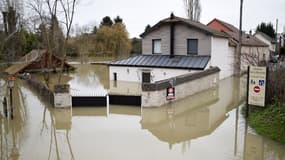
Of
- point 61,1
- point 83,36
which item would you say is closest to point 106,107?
point 61,1

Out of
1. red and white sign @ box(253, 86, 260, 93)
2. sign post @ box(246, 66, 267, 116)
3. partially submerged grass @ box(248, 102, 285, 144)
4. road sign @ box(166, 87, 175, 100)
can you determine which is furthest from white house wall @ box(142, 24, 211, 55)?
partially submerged grass @ box(248, 102, 285, 144)

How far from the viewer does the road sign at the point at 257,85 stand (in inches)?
386

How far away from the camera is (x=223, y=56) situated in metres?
22.5

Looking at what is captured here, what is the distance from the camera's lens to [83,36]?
46625 mm

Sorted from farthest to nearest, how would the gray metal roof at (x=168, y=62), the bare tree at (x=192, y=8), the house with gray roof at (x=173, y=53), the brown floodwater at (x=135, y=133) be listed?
the bare tree at (x=192, y=8)
the house with gray roof at (x=173, y=53)
the gray metal roof at (x=168, y=62)
the brown floodwater at (x=135, y=133)

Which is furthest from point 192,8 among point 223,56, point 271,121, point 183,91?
point 271,121

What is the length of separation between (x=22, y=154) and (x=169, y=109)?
280 inches

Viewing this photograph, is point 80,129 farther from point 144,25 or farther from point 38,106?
point 144,25

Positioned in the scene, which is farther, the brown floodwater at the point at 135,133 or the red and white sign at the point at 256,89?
the red and white sign at the point at 256,89

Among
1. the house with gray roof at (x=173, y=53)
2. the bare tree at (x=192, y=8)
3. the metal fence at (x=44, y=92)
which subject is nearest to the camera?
the metal fence at (x=44, y=92)

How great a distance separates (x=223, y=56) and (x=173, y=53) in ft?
15.4

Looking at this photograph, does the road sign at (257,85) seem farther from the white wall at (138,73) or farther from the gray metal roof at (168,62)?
the white wall at (138,73)

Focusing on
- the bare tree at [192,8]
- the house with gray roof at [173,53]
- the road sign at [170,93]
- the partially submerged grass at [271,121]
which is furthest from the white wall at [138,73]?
the bare tree at [192,8]

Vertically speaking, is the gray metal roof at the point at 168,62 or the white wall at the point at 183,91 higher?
the gray metal roof at the point at 168,62
